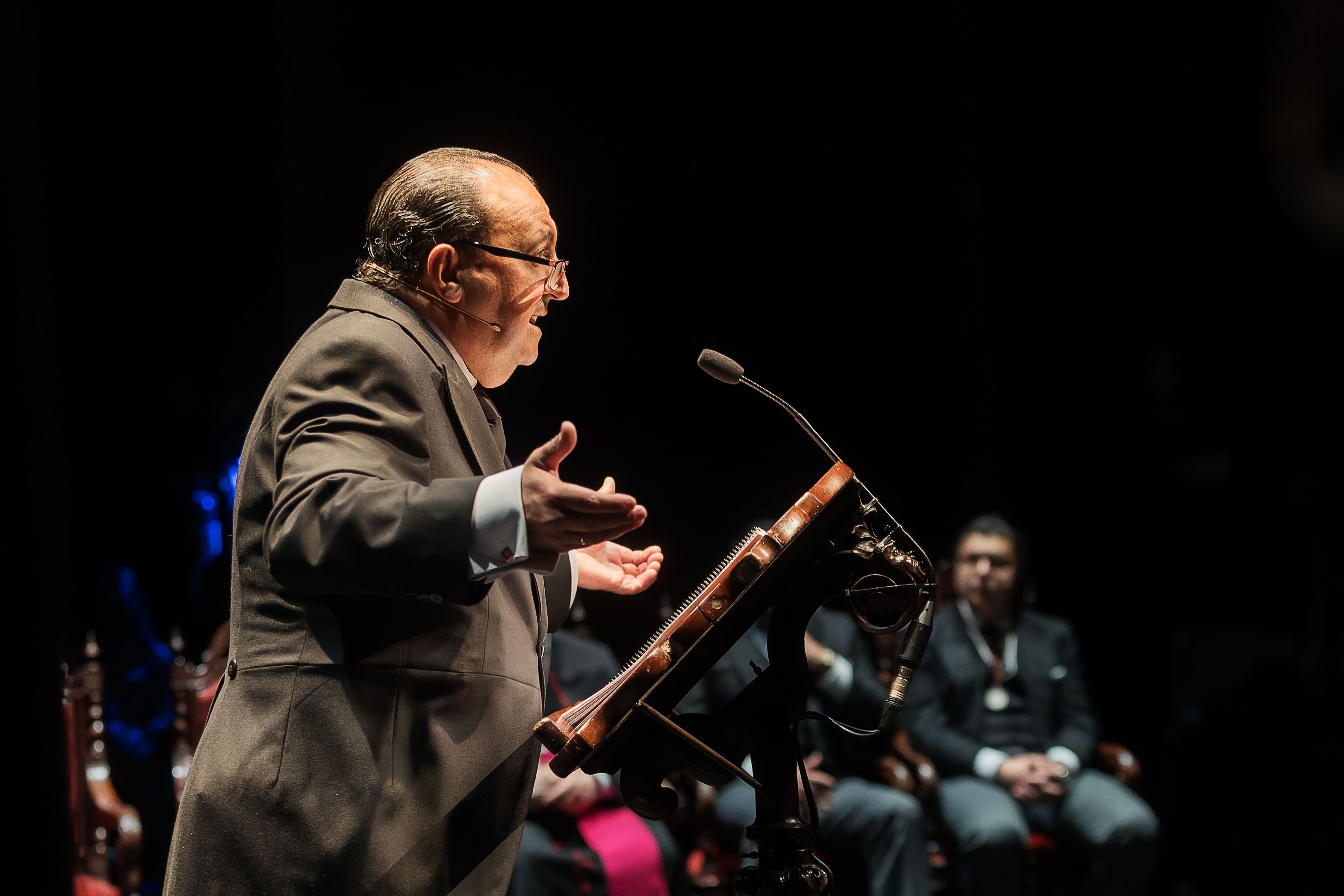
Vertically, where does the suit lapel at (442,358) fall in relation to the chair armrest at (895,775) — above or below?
above

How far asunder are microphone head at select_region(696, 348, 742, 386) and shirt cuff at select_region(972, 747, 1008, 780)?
8.59 feet

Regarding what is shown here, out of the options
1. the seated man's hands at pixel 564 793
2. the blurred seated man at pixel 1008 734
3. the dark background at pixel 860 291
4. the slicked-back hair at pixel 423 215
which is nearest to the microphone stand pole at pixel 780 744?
the slicked-back hair at pixel 423 215

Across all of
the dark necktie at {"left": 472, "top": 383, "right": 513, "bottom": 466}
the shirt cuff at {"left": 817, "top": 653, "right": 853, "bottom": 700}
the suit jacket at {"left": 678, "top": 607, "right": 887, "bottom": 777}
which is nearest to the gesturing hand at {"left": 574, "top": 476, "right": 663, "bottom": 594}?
the dark necktie at {"left": 472, "top": 383, "right": 513, "bottom": 466}

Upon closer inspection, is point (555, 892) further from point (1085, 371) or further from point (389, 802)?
point (1085, 371)

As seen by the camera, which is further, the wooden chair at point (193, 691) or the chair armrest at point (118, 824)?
the wooden chair at point (193, 691)

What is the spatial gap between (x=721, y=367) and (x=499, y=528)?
53 centimetres

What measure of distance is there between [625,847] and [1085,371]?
260cm

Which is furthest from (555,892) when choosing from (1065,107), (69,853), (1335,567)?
(1065,107)

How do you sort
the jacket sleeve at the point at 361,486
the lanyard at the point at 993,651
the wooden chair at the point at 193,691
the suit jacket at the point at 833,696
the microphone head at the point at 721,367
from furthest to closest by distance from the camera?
the lanyard at the point at 993,651 < the suit jacket at the point at 833,696 < the wooden chair at the point at 193,691 < the microphone head at the point at 721,367 < the jacket sleeve at the point at 361,486

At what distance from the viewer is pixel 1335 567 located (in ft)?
14.3

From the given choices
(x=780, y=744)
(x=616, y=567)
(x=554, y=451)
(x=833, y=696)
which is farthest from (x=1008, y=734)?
(x=554, y=451)

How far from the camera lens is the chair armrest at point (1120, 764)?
155 inches

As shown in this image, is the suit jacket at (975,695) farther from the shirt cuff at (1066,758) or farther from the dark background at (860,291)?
the dark background at (860,291)

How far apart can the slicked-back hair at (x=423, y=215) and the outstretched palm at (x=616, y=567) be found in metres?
0.51
